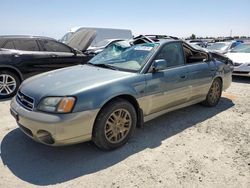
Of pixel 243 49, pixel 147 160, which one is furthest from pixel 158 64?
pixel 243 49

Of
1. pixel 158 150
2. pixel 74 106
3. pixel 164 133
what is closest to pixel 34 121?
pixel 74 106

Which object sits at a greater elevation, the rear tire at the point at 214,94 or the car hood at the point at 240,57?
the car hood at the point at 240,57

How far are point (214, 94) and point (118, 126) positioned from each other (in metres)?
2.94

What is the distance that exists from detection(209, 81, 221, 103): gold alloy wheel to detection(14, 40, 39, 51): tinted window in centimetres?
471

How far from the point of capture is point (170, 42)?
14.6ft

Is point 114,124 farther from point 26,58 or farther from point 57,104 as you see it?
point 26,58

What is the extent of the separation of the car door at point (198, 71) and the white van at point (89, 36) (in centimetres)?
491

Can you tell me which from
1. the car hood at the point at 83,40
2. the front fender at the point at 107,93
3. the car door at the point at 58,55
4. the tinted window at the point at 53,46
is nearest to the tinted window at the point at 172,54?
the front fender at the point at 107,93

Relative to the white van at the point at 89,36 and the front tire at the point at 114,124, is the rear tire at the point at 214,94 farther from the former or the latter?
the white van at the point at 89,36

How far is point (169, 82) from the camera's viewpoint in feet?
13.6

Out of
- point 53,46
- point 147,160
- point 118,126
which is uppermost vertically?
point 53,46

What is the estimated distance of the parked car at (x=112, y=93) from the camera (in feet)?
10.1

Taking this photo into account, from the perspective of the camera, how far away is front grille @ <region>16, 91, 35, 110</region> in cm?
325

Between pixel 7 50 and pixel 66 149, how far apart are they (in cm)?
413
